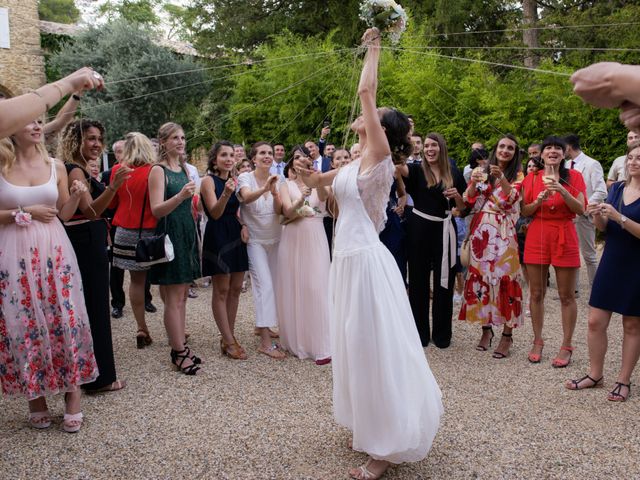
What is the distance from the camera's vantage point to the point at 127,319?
693 centimetres

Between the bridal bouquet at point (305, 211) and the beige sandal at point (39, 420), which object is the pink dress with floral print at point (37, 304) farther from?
the bridal bouquet at point (305, 211)

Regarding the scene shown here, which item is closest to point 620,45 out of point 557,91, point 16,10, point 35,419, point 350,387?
point 557,91

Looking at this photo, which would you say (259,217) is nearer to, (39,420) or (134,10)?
(39,420)

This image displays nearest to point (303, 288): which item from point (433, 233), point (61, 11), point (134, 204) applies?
point (433, 233)

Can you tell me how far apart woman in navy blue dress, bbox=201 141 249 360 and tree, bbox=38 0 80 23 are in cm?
4454

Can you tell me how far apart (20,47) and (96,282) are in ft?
62.4

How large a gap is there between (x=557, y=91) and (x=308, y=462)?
8.71 meters

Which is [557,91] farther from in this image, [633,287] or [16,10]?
[16,10]

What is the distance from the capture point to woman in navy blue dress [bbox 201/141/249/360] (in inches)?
207

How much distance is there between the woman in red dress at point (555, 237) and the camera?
4953mm

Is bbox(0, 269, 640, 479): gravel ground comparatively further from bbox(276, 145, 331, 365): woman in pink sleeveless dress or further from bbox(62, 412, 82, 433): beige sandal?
bbox(276, 145, 331, 365): woman in pink sleeveless dress

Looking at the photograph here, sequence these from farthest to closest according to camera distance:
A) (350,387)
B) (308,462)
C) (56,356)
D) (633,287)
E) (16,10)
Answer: (16,10)
(633,287)
(56,356)
(308,462)
(350,387)

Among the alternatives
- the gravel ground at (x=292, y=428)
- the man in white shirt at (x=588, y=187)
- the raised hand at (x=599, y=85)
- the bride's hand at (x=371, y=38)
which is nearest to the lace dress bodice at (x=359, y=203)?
the bride's hand at (x=371, y=38)

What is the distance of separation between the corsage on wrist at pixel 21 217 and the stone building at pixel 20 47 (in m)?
18.0
